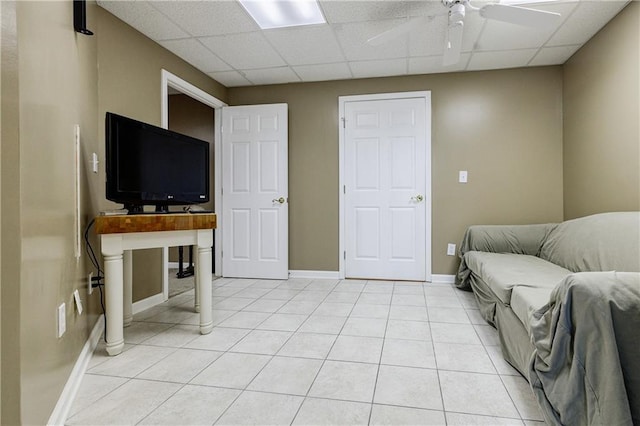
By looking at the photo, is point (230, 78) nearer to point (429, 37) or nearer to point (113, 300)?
point (429, 37)

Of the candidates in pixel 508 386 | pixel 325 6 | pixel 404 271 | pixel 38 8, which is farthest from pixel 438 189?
pixel 38 8

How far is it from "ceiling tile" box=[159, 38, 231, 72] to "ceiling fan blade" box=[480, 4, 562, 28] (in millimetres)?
2333

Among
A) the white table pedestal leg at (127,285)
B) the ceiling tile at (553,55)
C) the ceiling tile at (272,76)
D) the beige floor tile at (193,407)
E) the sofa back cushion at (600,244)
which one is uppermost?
the ceiling tile at (272,76)

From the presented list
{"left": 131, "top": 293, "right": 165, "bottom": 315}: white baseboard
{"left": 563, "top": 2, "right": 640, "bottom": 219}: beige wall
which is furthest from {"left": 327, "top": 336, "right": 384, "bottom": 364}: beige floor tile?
{"left": 563, "top": 2, "right": 640, "bottom": 219}: beige wall

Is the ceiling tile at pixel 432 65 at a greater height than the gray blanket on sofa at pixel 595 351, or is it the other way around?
the ceiling tile at pixel 432 65

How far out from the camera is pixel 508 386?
1.61 m

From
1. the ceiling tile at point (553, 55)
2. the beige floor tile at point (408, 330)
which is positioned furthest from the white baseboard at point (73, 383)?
the ceiling tile at point (553, 55)

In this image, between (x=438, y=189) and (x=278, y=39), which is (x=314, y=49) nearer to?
(x=278, y=39)

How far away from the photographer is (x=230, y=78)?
396 centimetres

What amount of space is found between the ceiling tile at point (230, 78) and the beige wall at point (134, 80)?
21.5 inches

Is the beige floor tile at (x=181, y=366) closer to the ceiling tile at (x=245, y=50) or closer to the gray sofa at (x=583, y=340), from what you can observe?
the gray sofa at (x=583, y=340)

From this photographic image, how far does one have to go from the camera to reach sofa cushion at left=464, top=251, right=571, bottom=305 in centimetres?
197

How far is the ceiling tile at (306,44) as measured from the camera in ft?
9.36

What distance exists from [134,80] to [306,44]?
1475 mm
